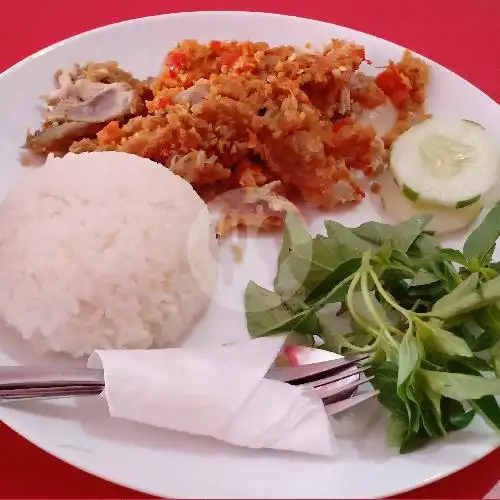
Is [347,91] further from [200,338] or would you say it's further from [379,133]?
[200,338]

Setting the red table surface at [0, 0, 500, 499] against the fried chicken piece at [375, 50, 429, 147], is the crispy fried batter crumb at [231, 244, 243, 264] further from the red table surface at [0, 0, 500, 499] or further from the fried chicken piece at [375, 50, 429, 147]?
the red table surface at [0, 0, 500, 499]

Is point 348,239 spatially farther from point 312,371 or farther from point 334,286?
point 312,371

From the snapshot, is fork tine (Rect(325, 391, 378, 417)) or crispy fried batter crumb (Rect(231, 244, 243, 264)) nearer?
fork tine (Rect(325, 391, 378, 417))

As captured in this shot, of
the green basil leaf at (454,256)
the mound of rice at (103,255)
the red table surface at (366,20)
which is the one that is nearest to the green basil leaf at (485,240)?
the green basil leaf at (454,256)

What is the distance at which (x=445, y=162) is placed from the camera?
179cm

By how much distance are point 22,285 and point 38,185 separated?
279mm

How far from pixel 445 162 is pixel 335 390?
2.59 feet

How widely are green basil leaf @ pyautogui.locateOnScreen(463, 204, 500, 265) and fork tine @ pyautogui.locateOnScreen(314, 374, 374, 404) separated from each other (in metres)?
0.37

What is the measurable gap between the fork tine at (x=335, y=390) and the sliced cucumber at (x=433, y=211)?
553mm

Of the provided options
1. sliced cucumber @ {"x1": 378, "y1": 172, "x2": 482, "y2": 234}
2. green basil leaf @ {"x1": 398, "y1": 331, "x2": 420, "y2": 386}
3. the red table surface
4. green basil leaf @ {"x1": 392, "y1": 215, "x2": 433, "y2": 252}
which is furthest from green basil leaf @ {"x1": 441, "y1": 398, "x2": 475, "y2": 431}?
the red table surface

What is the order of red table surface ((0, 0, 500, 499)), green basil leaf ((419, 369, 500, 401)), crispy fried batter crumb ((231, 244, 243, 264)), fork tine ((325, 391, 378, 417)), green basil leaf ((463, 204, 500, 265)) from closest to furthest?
green basil leaf ((419, 369, 500, 401))
fork tine ((325, 391, 378, 417))
green basil leaf ((463, 204, 500, 265))
crispy fried batter crumb ((231, 244, 243, 264))
red table surface ((0, 0, 500, 499))

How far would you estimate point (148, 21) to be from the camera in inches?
83.2

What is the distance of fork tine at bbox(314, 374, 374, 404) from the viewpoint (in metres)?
1.32

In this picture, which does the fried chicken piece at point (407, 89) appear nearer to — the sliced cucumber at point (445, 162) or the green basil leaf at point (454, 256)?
the sliced cucumber at point (445, 162)
